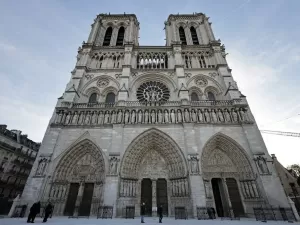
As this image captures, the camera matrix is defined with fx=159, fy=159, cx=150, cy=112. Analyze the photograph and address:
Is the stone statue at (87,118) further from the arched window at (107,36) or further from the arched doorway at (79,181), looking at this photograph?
the arched window at (107,36)

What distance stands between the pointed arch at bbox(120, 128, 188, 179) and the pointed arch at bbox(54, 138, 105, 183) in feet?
6.29

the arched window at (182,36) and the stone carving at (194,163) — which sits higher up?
the arched window at (182,36)

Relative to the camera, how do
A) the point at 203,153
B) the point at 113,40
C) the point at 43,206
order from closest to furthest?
the point at 43,206, the point at 203,153, the point at 113,40

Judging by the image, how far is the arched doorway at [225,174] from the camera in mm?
11289

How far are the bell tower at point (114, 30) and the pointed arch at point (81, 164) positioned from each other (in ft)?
46.3

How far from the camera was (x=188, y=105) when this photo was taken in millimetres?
14023

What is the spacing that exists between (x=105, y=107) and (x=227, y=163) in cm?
1130

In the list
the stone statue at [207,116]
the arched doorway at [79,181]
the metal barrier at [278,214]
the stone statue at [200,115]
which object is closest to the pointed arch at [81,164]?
the arched doorway at [79,181]

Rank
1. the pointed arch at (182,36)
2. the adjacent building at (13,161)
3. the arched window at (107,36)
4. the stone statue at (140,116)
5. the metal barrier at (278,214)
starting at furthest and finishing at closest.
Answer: the pointed arch at (182,36) → the arched window at (107,36) → the adjacent building at (13,161) → the stone statue at (140,116) → the metal barrier at (278,214)

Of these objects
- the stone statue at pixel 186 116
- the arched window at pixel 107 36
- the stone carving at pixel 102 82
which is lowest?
the stone statue at pixel 186 116

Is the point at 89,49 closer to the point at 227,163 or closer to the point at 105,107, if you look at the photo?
the point at 105,107

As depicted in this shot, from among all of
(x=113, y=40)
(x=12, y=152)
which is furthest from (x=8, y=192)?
(x=113, y=40)

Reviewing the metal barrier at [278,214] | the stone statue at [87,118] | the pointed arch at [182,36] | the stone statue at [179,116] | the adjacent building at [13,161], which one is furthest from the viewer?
the pointed arch at [182,36]

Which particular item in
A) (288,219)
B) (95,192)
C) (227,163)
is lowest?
(288,219)
